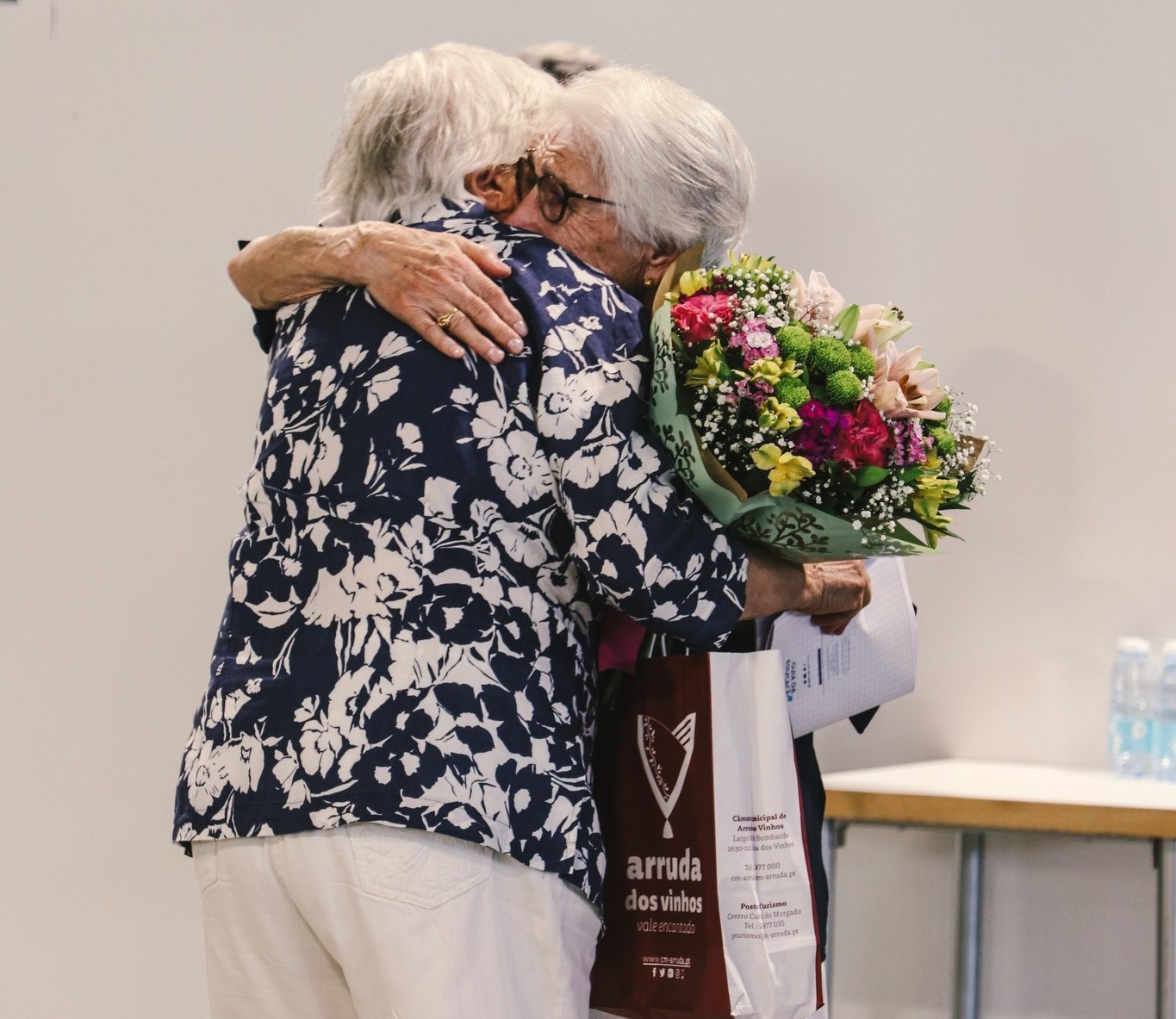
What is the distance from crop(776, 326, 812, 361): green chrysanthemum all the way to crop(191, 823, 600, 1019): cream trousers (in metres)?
0.54

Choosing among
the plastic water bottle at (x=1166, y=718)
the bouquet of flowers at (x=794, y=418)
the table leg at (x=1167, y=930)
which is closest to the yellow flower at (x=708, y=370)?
the bouquet of flowers at (x=794, y=418)

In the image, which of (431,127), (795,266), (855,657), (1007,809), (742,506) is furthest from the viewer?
(795,266)

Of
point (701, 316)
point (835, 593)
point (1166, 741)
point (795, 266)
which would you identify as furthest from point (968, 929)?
point (701, 316)

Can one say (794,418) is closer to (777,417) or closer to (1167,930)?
(777,417)

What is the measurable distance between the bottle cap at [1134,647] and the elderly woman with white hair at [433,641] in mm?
1085

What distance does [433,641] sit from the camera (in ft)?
3.73

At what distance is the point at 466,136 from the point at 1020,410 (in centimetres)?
127

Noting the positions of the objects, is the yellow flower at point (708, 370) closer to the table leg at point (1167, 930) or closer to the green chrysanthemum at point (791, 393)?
the green chrysanthemum at point (791, 393)

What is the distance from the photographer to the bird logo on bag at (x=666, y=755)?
1287mm

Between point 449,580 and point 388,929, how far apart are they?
31 cm

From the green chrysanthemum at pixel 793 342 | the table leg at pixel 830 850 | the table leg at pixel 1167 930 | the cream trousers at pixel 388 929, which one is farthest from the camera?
the table leg at pixel 830 850

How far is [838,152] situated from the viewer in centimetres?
224

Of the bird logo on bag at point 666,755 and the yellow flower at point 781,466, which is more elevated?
the yellow flower at point 781,466

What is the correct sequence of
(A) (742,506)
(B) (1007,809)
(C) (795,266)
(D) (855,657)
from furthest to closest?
1. (C) (795,266)
2. (B) (1007,809)
3. (D) (855,657)
4. (A) (742,506)
